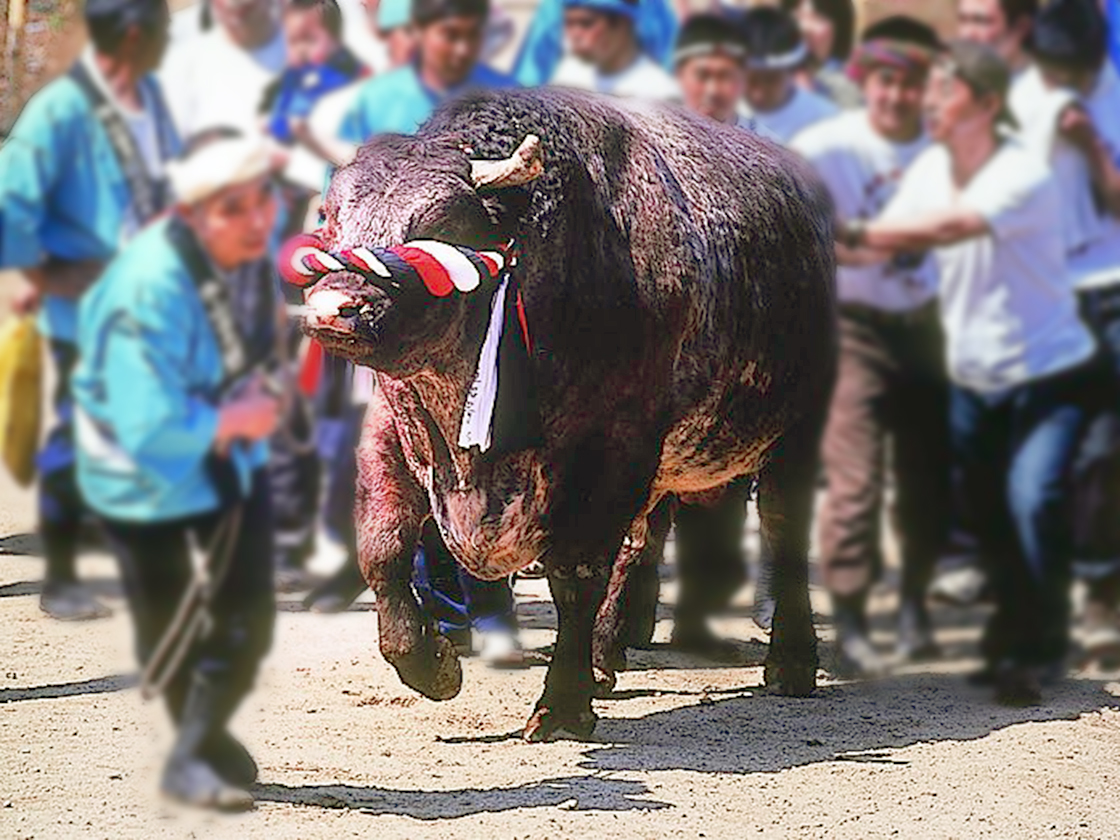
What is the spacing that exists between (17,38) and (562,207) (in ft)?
5.09

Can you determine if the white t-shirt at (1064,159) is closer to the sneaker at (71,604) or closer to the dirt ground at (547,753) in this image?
the dirt ground at (547,753)

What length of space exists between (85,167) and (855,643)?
287cm

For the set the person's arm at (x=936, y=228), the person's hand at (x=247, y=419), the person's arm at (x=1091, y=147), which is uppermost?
the person's arm at (x=1091, y=147)

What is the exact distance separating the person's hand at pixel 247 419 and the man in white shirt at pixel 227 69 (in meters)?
0.73

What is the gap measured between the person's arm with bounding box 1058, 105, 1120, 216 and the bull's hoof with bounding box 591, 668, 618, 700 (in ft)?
6.60

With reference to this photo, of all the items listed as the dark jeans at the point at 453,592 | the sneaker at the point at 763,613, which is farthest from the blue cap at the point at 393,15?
the sneaker at the point at 763,613

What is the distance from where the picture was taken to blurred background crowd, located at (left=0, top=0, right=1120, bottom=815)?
4.61 m

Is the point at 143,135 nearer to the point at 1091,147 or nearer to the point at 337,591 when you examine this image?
the point at 337,591

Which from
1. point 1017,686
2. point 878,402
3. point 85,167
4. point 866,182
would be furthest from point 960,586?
point 85,167

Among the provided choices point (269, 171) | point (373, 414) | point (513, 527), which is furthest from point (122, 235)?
point (513, 527)

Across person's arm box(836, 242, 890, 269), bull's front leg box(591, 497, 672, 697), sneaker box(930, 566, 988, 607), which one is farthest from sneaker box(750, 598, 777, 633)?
person's arm box(836, 242, 890, 269)

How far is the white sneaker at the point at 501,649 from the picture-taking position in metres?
5.86

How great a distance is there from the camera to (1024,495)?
18.2 ft

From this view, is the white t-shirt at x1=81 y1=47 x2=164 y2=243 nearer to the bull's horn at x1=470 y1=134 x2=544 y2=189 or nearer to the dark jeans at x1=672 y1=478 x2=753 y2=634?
Answer: the bull's horn at x1=470 y1=134 x2=544 y2=189
